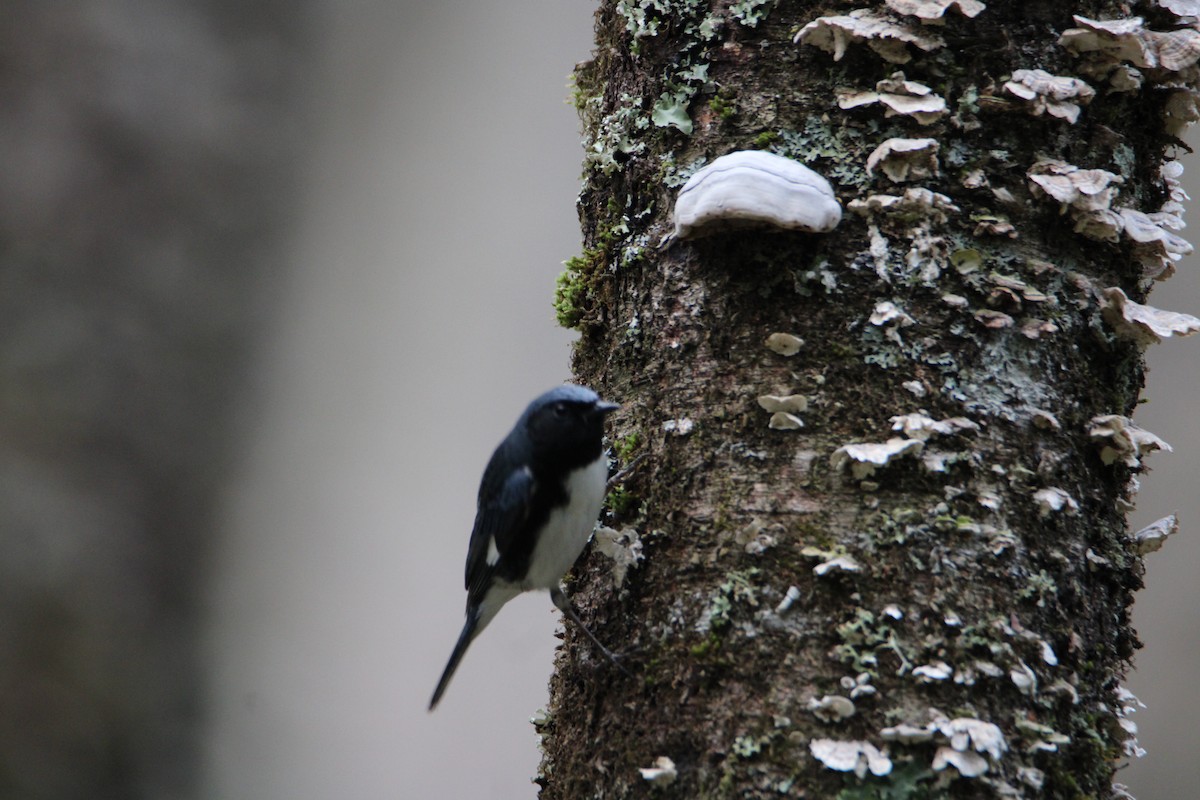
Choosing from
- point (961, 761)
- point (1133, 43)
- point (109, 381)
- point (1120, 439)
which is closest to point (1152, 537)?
point (1120, 439)

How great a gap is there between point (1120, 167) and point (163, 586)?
3535mm

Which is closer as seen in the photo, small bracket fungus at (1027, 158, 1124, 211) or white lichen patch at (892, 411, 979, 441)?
white lichen patch at (892, 411, 979, 441)

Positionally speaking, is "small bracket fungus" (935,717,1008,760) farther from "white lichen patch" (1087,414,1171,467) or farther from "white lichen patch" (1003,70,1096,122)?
"white lichen patch" (1003,70,1096,122)

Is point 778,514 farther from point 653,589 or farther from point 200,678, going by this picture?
point 200,678

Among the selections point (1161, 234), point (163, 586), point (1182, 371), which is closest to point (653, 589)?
point (1161, 234)

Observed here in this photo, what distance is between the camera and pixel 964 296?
5.66 ft

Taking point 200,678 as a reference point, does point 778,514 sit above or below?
above

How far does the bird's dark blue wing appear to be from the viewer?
241 cm

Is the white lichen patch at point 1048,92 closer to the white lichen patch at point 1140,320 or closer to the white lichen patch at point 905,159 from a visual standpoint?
the white lichen patch at point 905,159

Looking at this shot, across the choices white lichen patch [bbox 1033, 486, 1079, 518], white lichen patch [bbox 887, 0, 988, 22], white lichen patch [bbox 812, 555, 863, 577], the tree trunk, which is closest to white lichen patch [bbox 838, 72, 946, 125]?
the tree trunk

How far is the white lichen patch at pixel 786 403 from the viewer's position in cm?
173

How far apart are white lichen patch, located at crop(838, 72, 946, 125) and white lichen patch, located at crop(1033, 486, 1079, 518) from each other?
725 mm

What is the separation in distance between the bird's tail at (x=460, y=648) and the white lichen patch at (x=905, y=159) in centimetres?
156

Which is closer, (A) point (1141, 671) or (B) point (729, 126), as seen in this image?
(B) point (729, 126)
